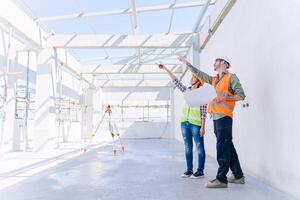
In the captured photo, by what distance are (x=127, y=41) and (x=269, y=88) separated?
401 cm

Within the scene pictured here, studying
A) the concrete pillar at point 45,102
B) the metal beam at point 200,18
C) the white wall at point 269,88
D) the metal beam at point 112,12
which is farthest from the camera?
the concrete pillar at point 45,102

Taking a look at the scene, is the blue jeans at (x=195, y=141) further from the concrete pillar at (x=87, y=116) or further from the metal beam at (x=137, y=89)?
the metal beam at (x=137, y=89)

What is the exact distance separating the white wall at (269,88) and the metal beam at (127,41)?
2648 millimetres

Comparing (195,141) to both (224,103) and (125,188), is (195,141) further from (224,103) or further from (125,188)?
(125,188)

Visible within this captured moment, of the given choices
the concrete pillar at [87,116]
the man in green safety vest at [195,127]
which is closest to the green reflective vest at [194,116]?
the man in green safety vest at [195,127]

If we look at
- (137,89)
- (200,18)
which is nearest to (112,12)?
(200,18)

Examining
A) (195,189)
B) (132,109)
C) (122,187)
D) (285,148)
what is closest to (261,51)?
(285,148)

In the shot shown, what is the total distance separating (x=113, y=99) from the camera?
37.3 ft

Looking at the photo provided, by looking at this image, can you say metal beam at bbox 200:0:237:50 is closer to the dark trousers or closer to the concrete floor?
the dark trousers

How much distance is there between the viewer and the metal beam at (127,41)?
18.3ft

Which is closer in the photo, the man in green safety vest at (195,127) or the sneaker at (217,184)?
the sneaker at (217,184)

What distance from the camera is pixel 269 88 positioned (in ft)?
6.61

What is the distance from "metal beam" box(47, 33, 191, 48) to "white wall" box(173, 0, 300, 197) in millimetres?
2648

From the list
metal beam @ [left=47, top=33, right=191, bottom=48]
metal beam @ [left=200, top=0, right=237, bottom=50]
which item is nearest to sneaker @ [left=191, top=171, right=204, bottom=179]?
metal beam @ [left=200, top=0, right=237, bottom=50]
